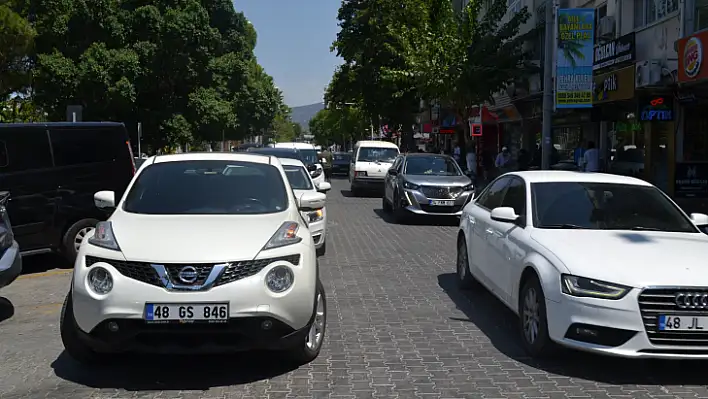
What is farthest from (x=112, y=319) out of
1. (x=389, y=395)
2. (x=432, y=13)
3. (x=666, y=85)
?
(x=432, y=13)

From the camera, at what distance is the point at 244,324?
5.10m

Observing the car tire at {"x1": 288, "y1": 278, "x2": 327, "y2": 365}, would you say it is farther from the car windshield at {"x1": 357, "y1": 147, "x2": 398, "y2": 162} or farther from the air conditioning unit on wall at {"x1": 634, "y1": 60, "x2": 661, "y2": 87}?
the car windshield at {"x1": 357, "y1": 147, "x2": 398, "y2": 162}

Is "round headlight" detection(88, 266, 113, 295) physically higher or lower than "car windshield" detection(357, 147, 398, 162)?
lower

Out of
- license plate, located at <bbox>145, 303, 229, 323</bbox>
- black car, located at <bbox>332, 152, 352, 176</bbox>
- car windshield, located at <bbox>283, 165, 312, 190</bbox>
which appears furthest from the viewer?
black car, located at <bbox>332, 152, 352, 176</bbox>

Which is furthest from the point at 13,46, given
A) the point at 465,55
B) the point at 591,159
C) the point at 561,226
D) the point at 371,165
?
the point at 561,226

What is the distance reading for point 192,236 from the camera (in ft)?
17.8

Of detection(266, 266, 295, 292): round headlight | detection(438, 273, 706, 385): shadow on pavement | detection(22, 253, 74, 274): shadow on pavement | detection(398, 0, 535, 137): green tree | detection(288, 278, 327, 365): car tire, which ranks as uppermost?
detection(398, 0, 535, 137): green tree

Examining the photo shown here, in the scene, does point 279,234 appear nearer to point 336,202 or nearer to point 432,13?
point 336,202

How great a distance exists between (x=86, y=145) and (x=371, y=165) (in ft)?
50.0

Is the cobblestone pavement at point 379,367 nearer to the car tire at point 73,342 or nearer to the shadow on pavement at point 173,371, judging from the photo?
the shadow on pavement at point 173,371

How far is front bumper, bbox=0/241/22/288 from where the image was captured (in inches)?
287

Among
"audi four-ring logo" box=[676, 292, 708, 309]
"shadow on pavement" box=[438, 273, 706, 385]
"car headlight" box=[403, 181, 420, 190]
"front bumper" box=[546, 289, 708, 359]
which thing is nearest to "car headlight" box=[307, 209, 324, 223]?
"shadow on pavement" box=[438, 273, 706, 385]

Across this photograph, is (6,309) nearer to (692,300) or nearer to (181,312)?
(181,312)

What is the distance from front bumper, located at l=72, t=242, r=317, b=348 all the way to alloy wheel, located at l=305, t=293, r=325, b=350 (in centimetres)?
41
